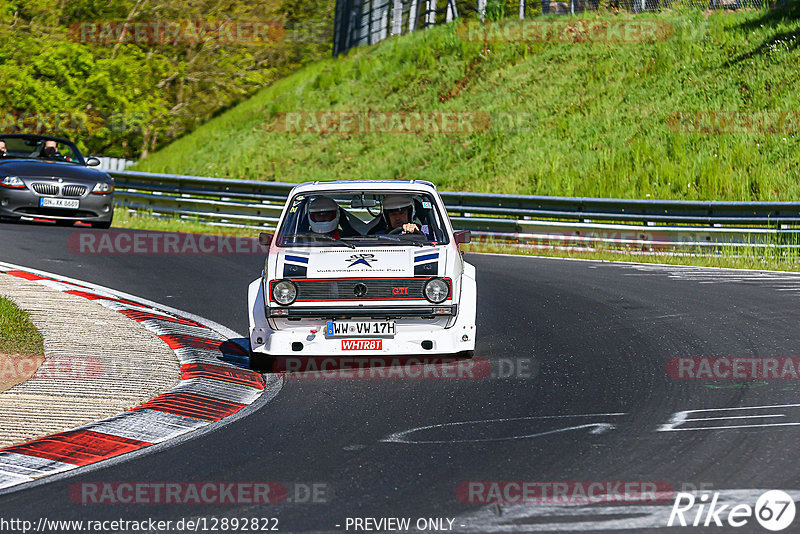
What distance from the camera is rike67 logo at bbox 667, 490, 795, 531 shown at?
15.4ft

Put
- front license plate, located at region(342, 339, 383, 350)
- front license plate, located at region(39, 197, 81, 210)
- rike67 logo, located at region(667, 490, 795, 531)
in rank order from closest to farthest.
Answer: rike67 logo, located at region(667, 490, 795, 531) → front license plate, located at region(342, 339, 383, 350) → front license plate, located at region(39, 197, 81, 210)

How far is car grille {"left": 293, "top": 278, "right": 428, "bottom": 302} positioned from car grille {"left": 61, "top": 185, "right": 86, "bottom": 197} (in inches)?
414

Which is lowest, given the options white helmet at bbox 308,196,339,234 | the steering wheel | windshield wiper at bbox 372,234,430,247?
windshield wiper at bbox 372,234,430,247

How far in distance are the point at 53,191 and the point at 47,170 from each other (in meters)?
0.38

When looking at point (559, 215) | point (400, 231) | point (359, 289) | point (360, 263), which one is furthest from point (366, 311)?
point (559, 215)

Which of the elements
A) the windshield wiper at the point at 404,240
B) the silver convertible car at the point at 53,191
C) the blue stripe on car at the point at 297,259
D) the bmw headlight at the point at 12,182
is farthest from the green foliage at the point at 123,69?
the blue stripe on car at the point at 297,259

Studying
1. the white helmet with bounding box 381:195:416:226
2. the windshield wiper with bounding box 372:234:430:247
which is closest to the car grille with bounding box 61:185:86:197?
the white helmet with bounding box 381:195:416:226

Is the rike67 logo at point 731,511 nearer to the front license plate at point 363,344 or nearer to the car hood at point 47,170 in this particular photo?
the front license plate at point 363,344

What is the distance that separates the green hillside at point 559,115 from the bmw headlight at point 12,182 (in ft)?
36.4

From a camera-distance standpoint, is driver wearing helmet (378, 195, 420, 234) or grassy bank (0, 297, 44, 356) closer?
grassy bank (0, 297, 44, 356)

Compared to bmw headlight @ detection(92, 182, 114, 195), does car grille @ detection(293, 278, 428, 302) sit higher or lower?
lower

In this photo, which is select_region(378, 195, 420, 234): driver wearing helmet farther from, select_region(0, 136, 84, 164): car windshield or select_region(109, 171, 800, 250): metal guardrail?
select_region(0, 136, 84, 164): car windshield

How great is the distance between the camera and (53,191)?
17734 millimetres

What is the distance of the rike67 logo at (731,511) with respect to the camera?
4.69 metres
